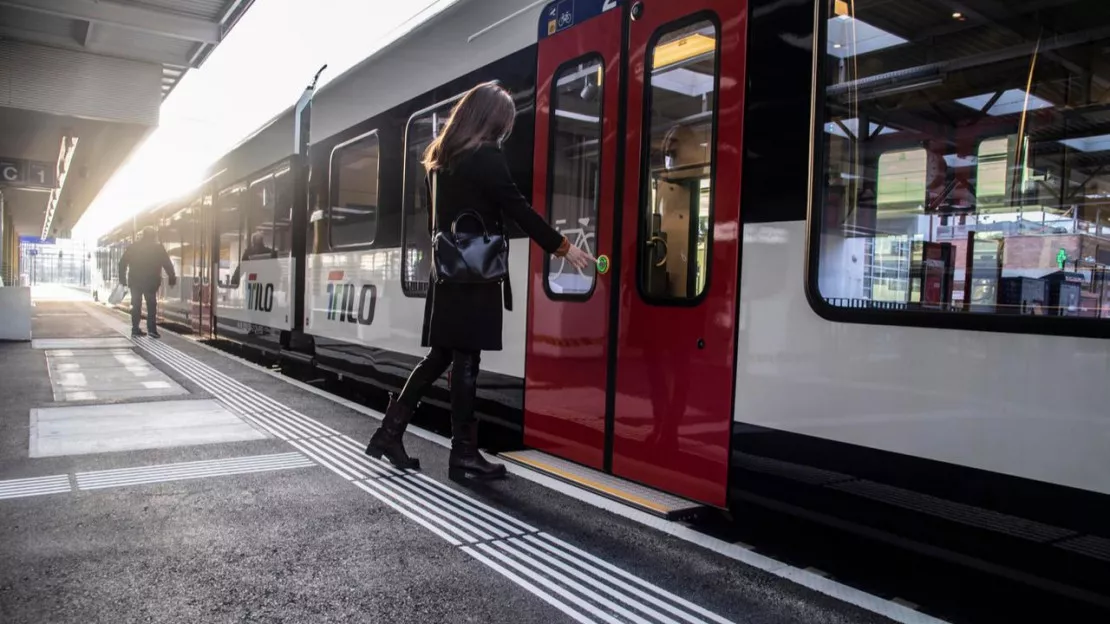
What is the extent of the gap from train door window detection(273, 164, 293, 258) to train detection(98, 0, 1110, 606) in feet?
12.6

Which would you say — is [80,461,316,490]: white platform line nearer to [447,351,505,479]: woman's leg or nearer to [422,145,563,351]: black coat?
[447,351,505,479]: woman's leg

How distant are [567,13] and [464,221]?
118 cm

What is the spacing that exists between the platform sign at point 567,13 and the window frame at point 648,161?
1.32 feet

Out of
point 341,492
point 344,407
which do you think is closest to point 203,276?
point 344,407

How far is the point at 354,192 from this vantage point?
19.8ft

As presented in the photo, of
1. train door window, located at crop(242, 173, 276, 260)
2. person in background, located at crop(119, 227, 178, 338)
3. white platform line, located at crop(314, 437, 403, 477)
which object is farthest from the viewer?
person in background, located at crop(119, 227, 178, 338)

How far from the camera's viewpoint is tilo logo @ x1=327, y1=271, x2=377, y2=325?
5605 mm

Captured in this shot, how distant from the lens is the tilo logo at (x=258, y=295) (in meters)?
7.93

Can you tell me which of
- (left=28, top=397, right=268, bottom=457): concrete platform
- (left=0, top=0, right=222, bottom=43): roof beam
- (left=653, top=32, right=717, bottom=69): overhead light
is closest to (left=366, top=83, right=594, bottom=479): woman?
(left=653, top=32, right=717, bottom=69): overhead light

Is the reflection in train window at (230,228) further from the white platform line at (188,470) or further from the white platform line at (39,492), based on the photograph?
the white platform line at (39,492)

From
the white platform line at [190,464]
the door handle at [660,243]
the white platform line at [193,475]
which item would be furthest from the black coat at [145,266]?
the door handle at [660,243]

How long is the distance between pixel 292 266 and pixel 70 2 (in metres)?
4.66

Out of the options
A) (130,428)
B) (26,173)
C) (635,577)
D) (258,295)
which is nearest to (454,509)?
(635,577)

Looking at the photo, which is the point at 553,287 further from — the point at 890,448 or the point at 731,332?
the point at 890,448
